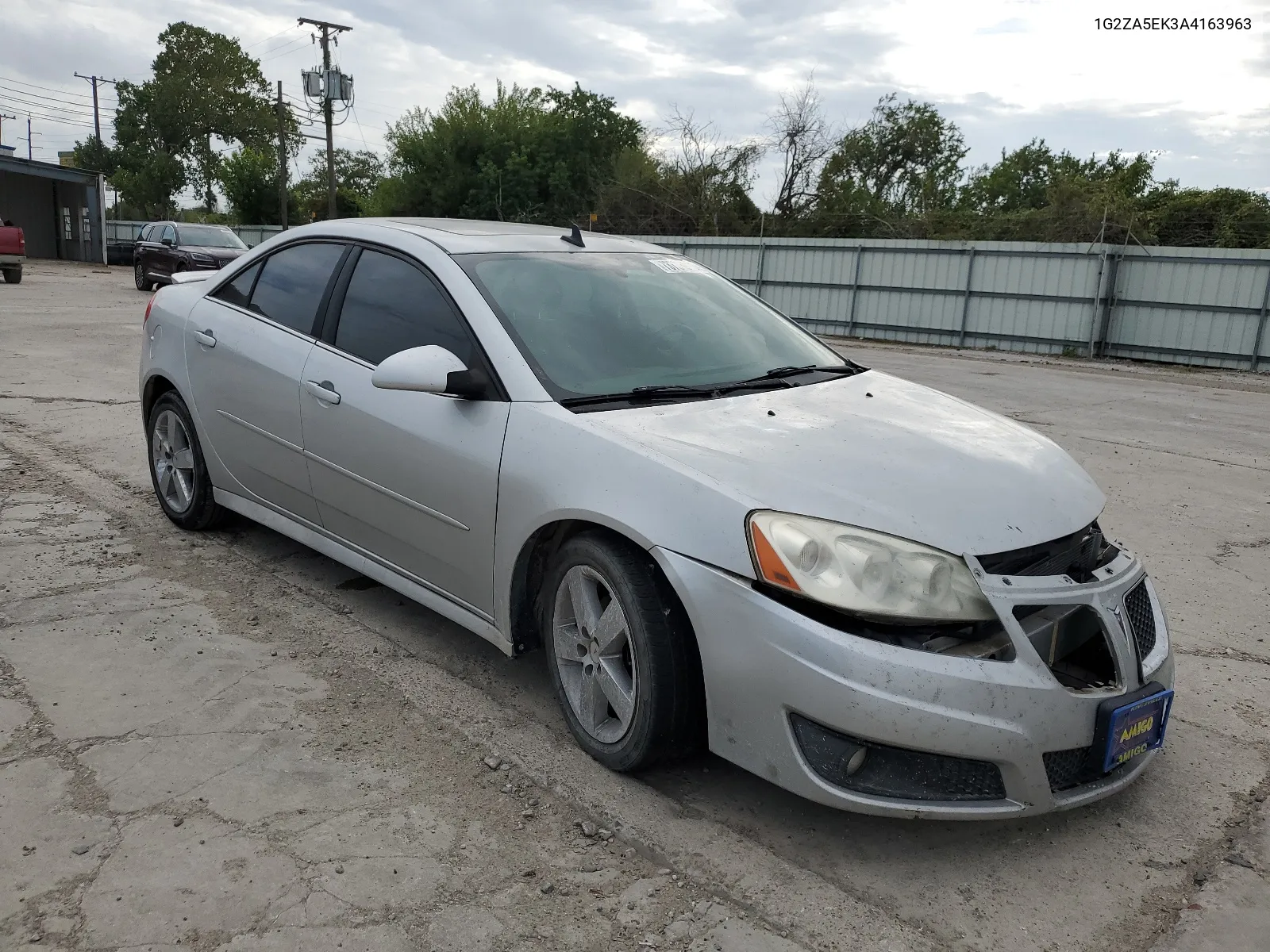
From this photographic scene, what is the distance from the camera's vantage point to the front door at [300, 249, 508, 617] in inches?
125

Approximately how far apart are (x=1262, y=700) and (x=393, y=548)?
305cm

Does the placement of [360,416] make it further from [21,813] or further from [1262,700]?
[1262,700]

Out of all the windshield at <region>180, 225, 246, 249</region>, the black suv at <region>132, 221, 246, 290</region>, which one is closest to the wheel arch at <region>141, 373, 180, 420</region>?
the black suv at <region>132, 221, 246, 290</region>

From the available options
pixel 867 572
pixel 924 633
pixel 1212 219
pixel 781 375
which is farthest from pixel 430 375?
pixel 1212 219

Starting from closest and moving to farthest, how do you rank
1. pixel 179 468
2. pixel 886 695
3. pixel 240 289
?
pixel 886 695 < pixel 240 289 < pixel 179 468

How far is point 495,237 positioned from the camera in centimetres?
383

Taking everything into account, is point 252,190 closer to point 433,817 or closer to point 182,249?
point 182,249

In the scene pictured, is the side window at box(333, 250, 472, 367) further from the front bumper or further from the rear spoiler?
the rear spoiler

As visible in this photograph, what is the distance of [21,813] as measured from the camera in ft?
8.58

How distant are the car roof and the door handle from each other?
626 millimetres

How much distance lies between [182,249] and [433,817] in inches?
873

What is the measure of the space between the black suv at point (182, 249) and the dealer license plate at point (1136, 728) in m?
21.7

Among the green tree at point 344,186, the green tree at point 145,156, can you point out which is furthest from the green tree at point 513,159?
the green tree at point 145,156

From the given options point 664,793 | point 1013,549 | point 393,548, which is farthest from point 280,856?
point 1013,549
